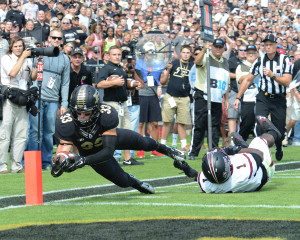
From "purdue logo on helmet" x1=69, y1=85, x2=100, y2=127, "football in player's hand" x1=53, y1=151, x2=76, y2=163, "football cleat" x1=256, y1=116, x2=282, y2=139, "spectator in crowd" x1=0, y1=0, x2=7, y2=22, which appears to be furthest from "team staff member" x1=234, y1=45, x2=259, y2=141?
"spectator in crowd" x1=0, y1=0, x2=7, y2=22

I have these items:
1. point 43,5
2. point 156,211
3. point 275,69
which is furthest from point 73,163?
point 43,5

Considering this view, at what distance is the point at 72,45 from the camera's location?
44.5 ft

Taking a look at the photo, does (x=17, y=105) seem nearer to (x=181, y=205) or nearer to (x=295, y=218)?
(x=181, y=205)

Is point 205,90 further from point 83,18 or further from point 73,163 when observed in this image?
point 83,18

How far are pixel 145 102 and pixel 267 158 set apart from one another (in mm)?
6454

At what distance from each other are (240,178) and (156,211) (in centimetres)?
152

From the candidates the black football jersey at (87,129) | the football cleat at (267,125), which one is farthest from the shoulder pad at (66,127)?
the football cleat at (267,125)

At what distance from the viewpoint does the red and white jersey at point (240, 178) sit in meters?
7.95

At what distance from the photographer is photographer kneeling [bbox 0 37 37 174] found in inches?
445

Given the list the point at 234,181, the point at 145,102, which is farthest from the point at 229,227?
the point at 145,102

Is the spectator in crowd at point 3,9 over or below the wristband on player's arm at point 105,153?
over

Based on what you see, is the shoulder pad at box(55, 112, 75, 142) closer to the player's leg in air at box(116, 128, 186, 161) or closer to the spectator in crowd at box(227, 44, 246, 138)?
the player's leg in air at box(116, 128, 186, 161)

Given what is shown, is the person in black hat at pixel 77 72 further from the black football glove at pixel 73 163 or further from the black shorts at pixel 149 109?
the black football glove at pixel 73 163

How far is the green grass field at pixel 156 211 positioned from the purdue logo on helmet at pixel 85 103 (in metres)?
0.94
